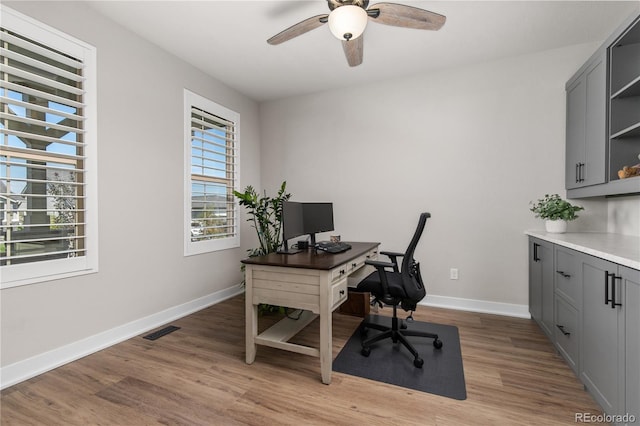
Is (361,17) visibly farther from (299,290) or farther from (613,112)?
(613,112)

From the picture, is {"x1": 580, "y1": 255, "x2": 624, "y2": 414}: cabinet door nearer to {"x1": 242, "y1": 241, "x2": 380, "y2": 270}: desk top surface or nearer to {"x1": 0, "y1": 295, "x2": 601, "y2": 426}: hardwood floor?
{"x1": 0, "y1": 295, "x2": 601, "y2": 426}: hardwood floor

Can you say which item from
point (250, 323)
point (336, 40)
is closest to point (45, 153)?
point (250, 323)

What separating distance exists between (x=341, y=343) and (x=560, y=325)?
1668 millimetres

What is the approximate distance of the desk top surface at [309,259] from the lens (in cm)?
204

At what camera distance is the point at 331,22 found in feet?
6.08

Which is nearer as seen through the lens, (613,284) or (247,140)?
(613,284)

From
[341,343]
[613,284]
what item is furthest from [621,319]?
[341,343]

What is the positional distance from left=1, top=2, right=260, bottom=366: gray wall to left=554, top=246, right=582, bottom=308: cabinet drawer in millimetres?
3452

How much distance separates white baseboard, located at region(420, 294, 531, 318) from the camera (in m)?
3.12

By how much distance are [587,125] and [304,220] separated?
8.60 feet

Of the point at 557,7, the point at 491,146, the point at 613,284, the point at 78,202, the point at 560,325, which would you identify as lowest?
the point at 560,325

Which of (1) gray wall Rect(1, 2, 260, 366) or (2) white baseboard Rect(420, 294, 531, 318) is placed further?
(2) white baseboard Rect(420, 294, 531, 318)

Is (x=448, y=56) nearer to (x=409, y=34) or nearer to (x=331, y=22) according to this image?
(x=409, y=34)

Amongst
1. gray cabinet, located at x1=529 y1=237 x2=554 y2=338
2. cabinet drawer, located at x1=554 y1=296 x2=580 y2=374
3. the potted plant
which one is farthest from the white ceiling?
cabinet drawer, located at x1=554 y1=296 x2=580 y2=374
